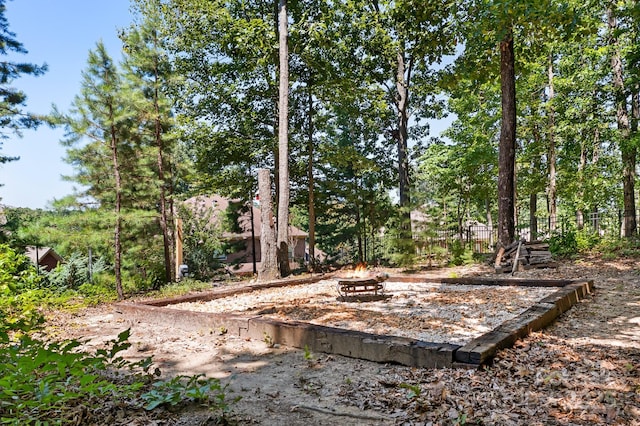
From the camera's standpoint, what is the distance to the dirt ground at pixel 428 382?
2783mm

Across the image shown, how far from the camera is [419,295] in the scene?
7977 mm

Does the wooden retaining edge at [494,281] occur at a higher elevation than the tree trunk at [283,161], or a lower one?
lower

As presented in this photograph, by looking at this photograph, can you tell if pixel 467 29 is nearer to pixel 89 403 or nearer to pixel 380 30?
pixel 380 30

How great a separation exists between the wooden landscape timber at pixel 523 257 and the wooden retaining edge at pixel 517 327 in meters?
3.75

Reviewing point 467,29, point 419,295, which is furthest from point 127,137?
point 467,29

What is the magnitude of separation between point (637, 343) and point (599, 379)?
139 centimetres

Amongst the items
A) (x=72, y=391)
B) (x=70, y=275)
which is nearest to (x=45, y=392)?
(x=72, y=391)

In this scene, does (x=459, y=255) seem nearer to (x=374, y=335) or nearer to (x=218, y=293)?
(x=218, y=293)

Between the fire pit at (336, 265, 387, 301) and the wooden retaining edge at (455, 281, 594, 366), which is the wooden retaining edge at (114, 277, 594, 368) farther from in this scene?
the fire pit at (336, 265, 387, 301)

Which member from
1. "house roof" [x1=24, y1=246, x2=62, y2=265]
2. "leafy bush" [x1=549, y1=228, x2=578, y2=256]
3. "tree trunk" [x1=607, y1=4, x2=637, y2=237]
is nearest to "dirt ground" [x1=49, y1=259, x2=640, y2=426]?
"house roof" [x1=24, y1=246, x2=62, y2=265]

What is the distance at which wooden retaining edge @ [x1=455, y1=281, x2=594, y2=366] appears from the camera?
11.9 ft

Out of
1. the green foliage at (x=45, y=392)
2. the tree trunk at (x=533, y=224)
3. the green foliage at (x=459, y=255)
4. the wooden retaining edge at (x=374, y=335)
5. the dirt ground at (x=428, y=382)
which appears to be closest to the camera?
the green foliage at (x=45, y=392)

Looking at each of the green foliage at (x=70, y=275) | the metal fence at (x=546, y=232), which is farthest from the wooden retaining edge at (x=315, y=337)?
the metal fence at (x=546, y=232)

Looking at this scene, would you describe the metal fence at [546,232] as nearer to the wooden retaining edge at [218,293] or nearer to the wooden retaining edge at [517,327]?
the wooden retaining edge at [218,293]
